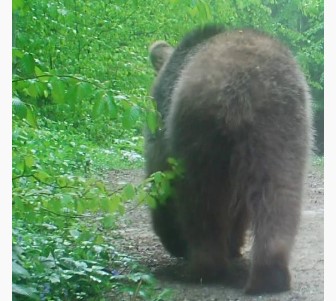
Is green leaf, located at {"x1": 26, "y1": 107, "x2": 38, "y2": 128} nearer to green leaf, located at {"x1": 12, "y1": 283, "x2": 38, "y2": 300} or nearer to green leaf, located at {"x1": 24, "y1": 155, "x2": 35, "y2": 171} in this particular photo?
green leaf, located at {"x1": 24, "y1": 155, "x2": 35, "y2": 171}

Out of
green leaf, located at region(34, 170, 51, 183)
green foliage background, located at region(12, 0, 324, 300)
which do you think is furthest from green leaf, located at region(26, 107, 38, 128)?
green leaf, located at region(34, 170, 51, 183)

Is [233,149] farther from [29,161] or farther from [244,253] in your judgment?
[29,161]

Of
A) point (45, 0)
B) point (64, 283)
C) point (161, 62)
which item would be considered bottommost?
point (64, 283)

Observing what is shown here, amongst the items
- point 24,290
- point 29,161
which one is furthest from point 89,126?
point 24,290

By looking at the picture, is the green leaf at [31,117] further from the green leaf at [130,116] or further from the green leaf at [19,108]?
the green leaf at [130,116]

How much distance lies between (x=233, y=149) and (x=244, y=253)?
1.13ft

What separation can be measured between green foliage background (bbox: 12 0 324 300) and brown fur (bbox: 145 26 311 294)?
0.06 metres

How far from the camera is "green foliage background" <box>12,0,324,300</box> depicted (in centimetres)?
252
